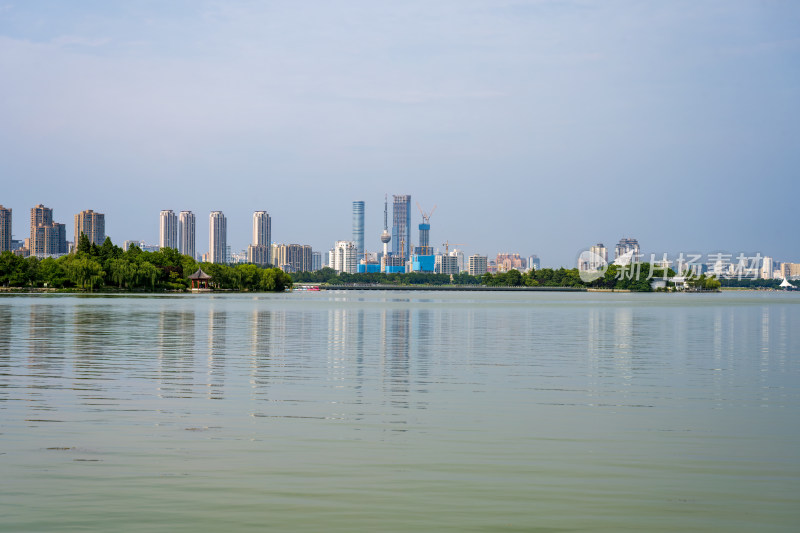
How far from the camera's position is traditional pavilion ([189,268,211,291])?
14275cm

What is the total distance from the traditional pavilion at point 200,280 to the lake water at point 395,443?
121889 millimetres

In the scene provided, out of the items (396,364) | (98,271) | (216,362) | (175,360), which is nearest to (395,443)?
(396,364)

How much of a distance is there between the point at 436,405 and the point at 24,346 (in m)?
17.2

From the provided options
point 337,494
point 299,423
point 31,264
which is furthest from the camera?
point 31,264

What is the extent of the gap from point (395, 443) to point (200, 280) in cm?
13770

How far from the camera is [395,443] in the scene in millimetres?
10672

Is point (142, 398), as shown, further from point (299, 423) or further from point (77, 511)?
point (77, 511)

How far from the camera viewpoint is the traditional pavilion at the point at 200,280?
142750 mm

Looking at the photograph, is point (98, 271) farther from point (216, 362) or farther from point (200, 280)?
point (216, 362)

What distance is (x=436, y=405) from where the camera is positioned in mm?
14109

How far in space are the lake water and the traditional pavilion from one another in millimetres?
121889

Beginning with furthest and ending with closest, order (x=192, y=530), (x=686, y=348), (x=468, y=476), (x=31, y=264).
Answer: (x=31, y=264)
(x=686, y=348)
(x=468, y=476)
(x=192, y=530)

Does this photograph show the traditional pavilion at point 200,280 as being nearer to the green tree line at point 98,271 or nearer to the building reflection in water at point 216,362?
the green tree line at point 98,271

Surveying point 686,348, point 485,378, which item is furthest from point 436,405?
point 686,348
